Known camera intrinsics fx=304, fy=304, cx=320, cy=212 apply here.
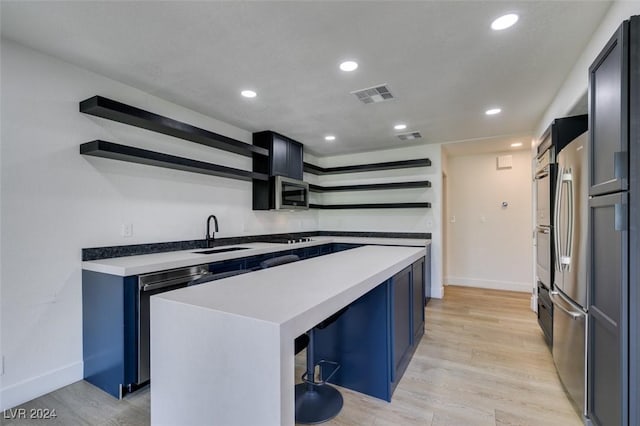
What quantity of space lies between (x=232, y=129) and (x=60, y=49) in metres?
1.86

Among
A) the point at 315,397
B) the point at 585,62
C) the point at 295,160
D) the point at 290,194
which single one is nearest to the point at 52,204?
the point at 315,397

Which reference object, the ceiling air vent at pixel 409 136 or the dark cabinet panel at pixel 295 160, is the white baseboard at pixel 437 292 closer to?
the ceiling air vent at pixel 409 136

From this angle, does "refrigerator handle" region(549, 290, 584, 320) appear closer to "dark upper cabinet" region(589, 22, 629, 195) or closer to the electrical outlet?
"dark upper cabinet" region(589, 22, 629, 195)

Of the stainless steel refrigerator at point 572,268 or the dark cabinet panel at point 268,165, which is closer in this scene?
the stainless steel refrigerator at point 572,268

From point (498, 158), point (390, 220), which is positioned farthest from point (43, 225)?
point (498, 158)

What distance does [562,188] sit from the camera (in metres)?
2.08

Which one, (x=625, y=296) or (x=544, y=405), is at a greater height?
(x=625, y=296)

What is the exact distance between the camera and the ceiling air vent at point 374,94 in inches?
109

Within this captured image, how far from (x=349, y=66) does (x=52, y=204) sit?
2.43 metres

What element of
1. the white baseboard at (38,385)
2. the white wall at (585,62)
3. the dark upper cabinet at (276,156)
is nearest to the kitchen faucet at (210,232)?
the dark upper cabinet at (276,156)

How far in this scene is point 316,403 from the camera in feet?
6.56

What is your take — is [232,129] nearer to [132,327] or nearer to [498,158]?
[132,327]

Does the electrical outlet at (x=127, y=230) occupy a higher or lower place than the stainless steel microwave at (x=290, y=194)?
lower

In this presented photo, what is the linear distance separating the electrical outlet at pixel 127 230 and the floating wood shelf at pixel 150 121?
894mm
